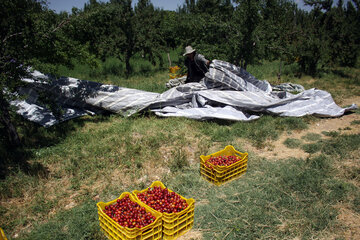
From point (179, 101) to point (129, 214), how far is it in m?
4.18

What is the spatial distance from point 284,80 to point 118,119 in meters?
7.18

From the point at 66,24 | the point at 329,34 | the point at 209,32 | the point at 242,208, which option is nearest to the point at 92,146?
the point at 66,24

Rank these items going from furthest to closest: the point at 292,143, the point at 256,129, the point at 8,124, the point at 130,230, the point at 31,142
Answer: the point at 256,129
the point at 292,143
the point at 31,142
the point at 8,124
the point at 130,230

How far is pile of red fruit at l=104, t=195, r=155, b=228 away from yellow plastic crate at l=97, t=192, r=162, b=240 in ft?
0.19

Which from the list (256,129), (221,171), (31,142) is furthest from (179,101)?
(31,142)

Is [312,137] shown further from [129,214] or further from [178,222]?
[129,214]

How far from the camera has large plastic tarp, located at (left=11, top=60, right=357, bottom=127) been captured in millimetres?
6102

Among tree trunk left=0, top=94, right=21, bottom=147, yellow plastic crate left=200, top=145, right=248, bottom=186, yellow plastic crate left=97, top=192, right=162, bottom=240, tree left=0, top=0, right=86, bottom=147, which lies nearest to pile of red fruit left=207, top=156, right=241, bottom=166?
yellow plastic crate left=200, top=145, right=248, bottom=186

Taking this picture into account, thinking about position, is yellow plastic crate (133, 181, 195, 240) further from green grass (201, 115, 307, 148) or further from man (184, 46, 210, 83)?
man (184, 46, 210, 83)

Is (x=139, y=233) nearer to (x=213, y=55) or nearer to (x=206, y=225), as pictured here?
(x=206, y=225)

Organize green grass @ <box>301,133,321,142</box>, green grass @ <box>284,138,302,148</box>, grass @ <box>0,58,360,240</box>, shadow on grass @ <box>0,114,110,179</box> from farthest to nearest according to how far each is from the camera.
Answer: green grass @ <box>301,133,321,142</box>, green grass @ <box>284,138,302,148</box>, shadow on grass @ <box>0,114,110,179</box>, grass @ <box>0,58,360,240</box>

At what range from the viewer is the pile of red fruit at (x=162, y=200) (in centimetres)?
288

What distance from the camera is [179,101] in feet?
21.8

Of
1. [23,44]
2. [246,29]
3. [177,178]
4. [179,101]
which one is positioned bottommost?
[177,178]
